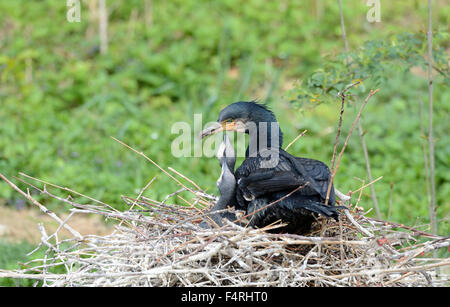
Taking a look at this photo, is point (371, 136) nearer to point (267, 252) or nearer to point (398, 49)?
point (398, 49)

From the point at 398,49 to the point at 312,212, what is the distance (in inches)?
72.7

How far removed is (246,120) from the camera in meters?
4.11

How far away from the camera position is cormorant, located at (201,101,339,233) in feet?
12.1

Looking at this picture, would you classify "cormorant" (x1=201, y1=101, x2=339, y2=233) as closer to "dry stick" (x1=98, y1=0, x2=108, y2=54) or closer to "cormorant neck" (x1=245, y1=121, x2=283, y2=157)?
"cormorant neck" (x1=245, y1=121, x2=283, y2=157)

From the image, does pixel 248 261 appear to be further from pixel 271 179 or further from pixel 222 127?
pixel 222 127

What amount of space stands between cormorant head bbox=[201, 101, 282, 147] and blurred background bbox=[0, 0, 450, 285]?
1.13 m

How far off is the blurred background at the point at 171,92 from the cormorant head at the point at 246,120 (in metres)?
1.13

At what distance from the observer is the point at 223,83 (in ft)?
28.9

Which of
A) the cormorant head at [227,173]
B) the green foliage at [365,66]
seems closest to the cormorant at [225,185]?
the cormorant head at [227,173]

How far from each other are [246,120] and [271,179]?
527 mm

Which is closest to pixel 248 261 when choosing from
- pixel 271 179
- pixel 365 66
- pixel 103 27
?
pixel 271 179

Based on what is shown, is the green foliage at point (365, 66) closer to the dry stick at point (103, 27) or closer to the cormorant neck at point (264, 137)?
the cormorant neck at point (264, 137)

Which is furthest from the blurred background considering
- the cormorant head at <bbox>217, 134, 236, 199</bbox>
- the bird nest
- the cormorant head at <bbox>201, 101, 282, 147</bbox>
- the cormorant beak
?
the bird nest

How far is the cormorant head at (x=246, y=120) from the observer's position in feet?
13.4
